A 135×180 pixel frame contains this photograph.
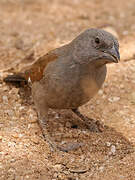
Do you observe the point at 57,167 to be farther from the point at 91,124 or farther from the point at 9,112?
the point at 9,112

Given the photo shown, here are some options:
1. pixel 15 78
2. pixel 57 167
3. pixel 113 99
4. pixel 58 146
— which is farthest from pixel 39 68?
pixel 57 167

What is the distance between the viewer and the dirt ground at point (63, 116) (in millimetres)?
4160

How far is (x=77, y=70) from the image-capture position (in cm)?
436

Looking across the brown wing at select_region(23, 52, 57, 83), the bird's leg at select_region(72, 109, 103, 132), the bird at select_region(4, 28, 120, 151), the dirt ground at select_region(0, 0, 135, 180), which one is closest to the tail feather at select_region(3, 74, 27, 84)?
the dirt ground at select_region(0, 0, 135, 180)

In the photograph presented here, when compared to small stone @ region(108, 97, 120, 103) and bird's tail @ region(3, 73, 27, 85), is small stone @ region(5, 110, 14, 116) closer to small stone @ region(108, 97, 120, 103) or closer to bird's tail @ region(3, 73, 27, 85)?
bird's tail @ region(3, 73, 27, 85)

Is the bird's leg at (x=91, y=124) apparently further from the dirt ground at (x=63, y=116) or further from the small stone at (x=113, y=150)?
the small stone at (x=113, y=150)

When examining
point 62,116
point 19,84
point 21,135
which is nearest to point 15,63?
point 19,84

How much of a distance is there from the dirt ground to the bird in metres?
0.42

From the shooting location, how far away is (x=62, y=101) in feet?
14.9

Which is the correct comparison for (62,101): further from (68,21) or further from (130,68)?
(68,21)

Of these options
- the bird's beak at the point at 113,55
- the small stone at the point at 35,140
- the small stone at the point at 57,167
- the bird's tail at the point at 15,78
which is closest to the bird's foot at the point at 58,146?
the small stone at the point at 35,140

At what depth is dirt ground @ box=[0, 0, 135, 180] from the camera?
416 centimetres

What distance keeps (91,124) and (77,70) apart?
1.14 metres

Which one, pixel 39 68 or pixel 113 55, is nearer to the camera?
pixel 113 55
